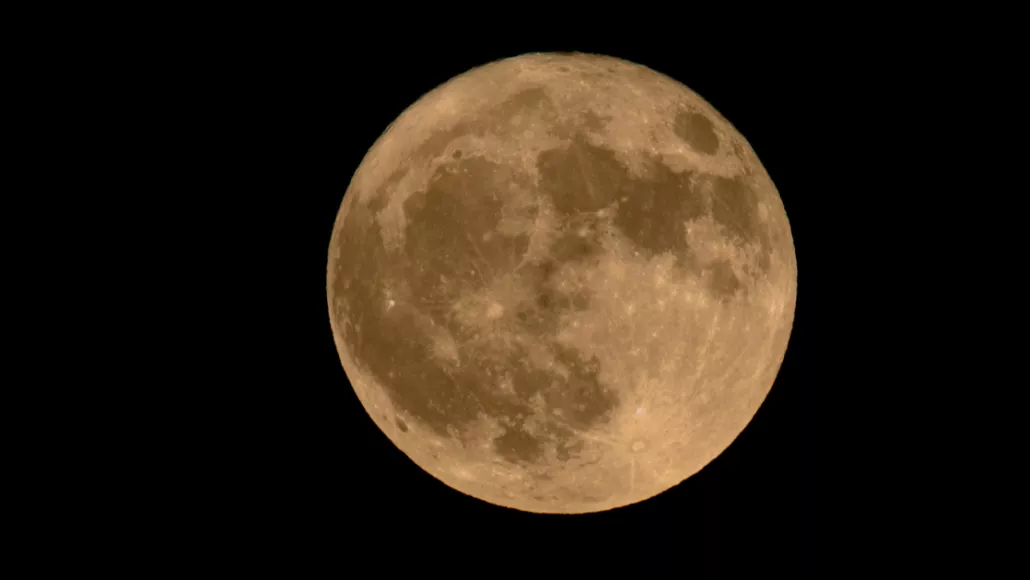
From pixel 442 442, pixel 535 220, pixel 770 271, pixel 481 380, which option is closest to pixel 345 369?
pixel 442 442

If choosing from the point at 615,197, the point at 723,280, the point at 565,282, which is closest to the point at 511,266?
the point at 565,282

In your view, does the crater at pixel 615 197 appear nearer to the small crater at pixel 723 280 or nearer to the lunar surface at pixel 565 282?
the lunar surface at pixel 565 282

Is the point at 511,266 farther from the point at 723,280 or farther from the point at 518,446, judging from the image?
the point at 723,280

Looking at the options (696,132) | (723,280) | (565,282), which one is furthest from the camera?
(696,132)

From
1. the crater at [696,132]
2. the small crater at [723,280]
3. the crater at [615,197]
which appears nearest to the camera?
the crater at [615,197]

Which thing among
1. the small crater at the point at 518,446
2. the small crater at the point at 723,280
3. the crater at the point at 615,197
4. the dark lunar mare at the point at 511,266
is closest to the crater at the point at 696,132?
the dark lunar mare at the point at 511,266

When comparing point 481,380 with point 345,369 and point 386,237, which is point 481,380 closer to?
point 386,237

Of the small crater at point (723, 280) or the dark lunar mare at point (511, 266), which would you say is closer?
the dark lunar mare at point (511, 266)

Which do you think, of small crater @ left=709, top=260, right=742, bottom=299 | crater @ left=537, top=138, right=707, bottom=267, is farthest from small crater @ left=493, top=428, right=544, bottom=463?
small crater @ left=709, top=260, right=742, bottom=299
